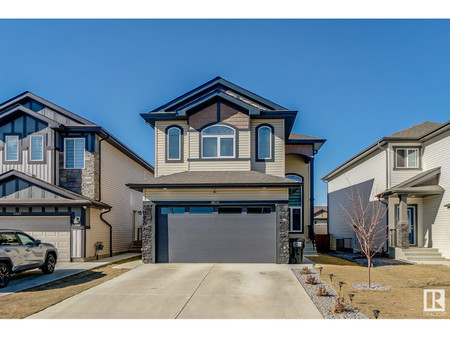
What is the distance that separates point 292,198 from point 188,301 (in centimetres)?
1272

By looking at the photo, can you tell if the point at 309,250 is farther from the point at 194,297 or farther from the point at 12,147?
the point at 12,147

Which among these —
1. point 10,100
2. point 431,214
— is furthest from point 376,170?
point 10,100

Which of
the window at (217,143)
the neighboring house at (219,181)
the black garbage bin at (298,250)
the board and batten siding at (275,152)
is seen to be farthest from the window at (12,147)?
the black garbage bin at (298,250)

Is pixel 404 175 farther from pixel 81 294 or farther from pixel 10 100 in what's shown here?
pixel 10 100

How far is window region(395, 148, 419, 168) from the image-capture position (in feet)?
60.8

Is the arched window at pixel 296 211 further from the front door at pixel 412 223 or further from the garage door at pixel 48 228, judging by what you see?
the garage door at pixel 48 228

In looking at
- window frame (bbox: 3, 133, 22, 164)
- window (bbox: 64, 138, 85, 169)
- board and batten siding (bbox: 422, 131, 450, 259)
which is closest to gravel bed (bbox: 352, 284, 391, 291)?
board and batten siding (bbox: 422, 131, 450, 259)

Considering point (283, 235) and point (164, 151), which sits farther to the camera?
point (164, 151)

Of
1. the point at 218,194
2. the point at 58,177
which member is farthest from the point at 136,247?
the point at 218,194

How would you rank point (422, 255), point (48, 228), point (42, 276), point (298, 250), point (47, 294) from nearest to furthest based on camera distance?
point (47, 294) < point (42, 276) < point (298, 250) < point (48, 228) < point (422, 255)

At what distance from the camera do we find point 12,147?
16.9 metres

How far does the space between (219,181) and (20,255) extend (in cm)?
704

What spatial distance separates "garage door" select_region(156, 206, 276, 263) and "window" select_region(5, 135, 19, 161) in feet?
25.6

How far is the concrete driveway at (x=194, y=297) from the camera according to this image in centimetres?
718
